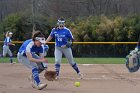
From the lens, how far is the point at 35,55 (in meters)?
11.4

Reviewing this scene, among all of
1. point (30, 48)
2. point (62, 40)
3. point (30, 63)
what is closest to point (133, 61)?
point (30, 48)

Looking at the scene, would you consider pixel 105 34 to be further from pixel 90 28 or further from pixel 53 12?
pixel 53 12

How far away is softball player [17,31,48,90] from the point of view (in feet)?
35.0

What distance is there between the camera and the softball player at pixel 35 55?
10.7 metres

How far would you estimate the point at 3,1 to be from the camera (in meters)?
60.0

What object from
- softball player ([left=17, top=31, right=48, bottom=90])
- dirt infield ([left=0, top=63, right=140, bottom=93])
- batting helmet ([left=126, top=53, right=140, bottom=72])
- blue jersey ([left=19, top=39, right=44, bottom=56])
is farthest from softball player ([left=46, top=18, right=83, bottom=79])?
batting helmet ([left=126, top=53, right=140, bottom=72])

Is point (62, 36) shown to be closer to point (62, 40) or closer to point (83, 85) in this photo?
point (62, 40)

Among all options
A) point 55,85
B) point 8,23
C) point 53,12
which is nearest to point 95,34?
point 8,23

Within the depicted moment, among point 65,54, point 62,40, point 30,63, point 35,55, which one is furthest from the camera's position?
point 65,54

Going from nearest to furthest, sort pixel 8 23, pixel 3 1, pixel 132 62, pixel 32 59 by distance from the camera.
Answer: pixel 132 62 → pixel 32 59 → pixel 8 23 → pixel 3 1

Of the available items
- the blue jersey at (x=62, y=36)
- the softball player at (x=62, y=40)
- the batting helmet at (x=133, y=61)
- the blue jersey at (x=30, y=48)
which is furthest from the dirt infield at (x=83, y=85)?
the batting helmet at (x=133, y=61)

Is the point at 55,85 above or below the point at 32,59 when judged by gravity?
below

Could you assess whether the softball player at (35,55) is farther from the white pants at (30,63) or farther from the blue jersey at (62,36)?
the blue jersey at (62,36)

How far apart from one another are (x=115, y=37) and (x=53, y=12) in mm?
16205
